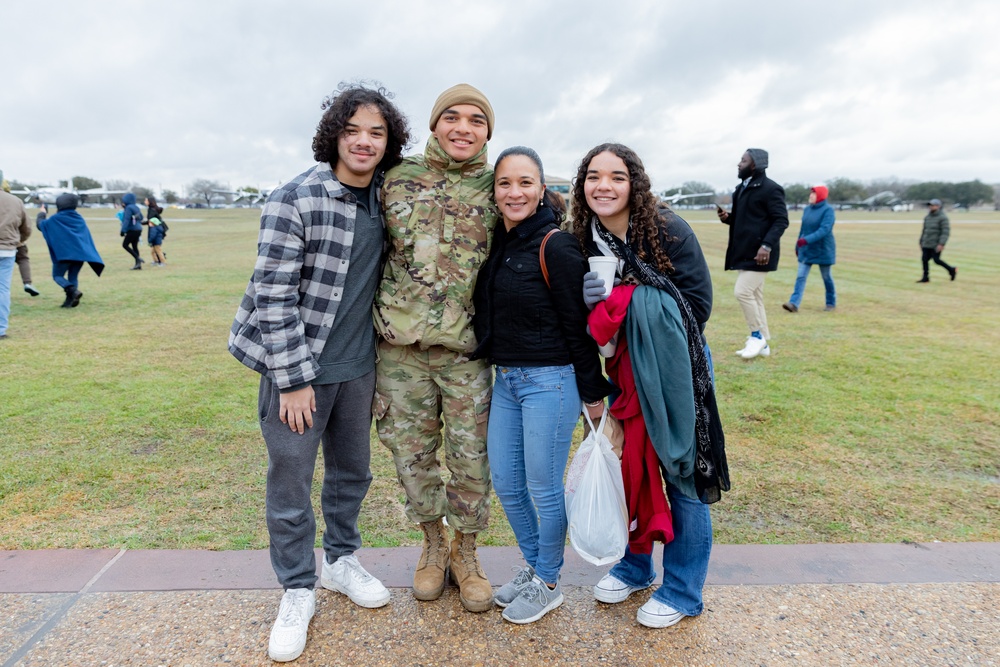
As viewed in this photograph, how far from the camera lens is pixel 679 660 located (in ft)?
7.72

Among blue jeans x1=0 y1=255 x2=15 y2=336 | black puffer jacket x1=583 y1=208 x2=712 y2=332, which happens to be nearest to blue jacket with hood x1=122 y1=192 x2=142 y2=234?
blue jeans x1=0 y1=255 x2=15 y2=336

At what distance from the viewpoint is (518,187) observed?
246 cm

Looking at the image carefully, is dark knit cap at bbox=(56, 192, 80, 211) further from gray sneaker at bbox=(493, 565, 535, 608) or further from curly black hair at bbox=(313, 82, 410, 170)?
gray sneaker at bbox=(493, 565, 535, 608)

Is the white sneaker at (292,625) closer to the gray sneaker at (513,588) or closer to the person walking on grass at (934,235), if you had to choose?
the gray sneaker at (513,588)

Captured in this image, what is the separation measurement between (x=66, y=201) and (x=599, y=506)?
33.4ft

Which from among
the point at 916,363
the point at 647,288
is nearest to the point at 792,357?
the point at 916,363

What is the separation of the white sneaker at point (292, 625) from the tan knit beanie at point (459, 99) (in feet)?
6.43

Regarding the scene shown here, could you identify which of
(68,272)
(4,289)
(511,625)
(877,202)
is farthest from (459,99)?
(877,202)

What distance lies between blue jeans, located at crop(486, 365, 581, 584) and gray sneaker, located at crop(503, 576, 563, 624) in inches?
2.0

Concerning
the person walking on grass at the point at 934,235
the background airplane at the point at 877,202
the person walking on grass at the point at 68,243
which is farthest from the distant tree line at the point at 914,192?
the person walking on grass at the point at 68,243

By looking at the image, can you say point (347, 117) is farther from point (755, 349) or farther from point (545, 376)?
point (755, 349)

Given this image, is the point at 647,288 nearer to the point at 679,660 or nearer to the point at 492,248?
the point at 492,248

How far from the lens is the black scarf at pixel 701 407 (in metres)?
2.46

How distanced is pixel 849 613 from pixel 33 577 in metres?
3.47
